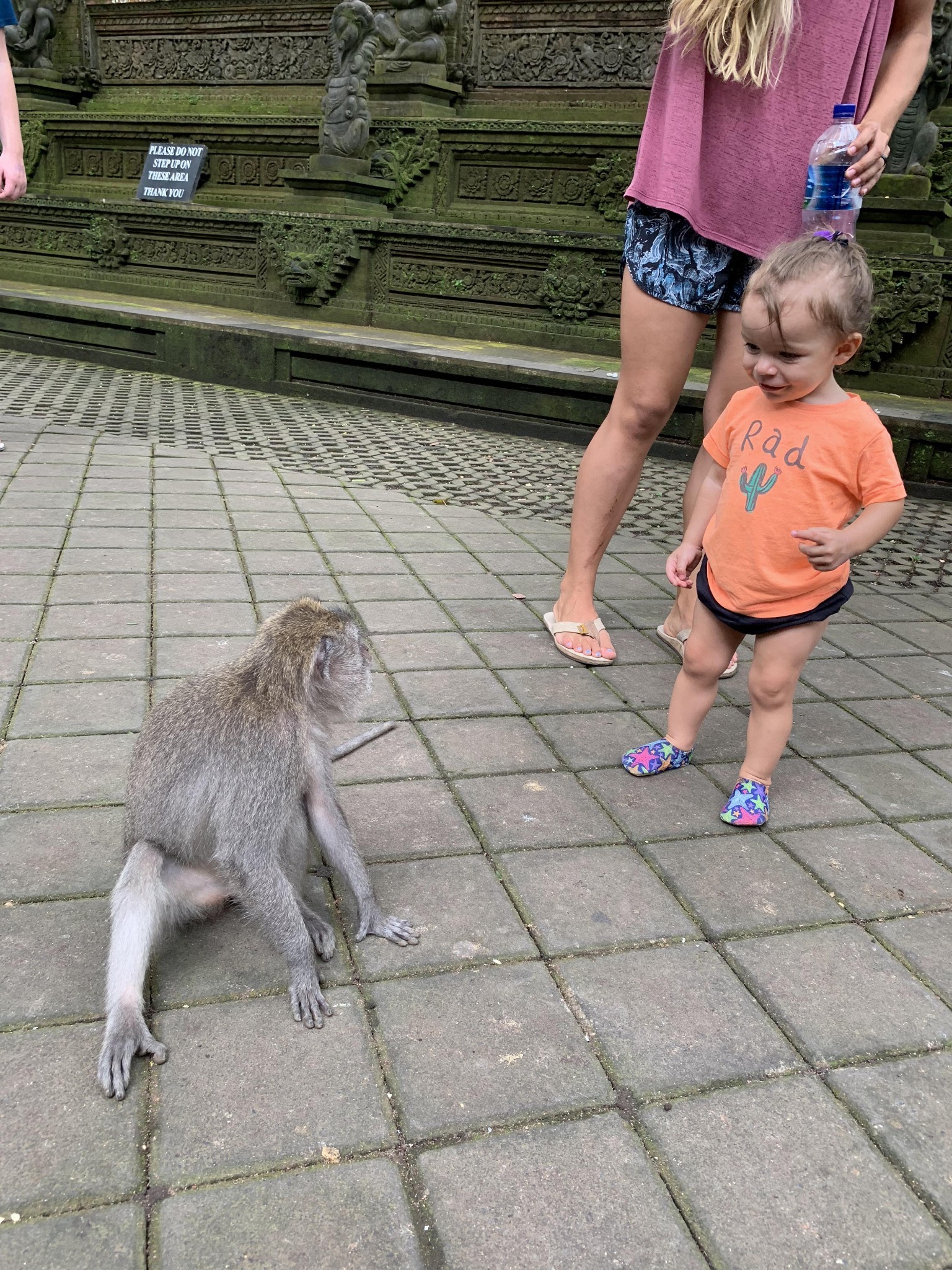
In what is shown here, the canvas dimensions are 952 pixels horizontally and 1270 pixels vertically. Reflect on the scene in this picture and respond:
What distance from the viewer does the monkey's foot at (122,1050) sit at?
1.60 m

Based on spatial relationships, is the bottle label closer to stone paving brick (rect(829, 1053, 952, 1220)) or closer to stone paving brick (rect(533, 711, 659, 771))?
stone paving brick (rect(533, 711, 659, 771))

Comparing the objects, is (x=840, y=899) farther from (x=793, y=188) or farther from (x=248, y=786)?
(x=793, y=188)

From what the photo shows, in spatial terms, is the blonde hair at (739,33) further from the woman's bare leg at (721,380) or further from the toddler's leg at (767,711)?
the toddler's leg at (767,711)

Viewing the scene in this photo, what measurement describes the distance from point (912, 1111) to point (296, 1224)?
1.03m

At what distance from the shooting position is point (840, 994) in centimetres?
195

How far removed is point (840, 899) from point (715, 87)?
2407mm

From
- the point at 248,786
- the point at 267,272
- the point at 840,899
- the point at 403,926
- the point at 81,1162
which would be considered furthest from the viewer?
the point at 267,272

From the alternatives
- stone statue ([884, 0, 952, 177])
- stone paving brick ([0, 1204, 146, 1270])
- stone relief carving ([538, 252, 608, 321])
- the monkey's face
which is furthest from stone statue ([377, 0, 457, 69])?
stone paving brick ([0, 1204, 146, 1270])

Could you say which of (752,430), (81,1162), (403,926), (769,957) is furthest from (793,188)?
(81,1162)

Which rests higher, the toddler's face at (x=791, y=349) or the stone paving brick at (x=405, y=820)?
the toddler's face at (x=791, y=349)

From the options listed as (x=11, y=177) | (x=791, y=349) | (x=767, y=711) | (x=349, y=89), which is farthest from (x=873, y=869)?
(x=349, y=89)

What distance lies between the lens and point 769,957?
2035mm

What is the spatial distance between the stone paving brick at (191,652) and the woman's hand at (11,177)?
2.71 m

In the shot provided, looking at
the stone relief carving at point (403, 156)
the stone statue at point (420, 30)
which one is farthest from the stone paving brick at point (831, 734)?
the stone statue at point (420, 30)
